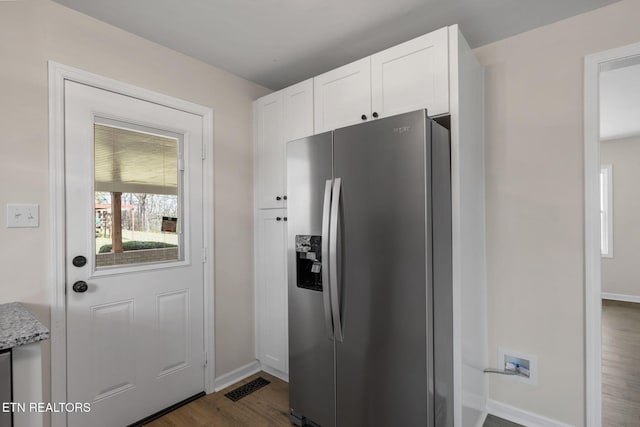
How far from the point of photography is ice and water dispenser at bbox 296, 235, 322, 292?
176 cm

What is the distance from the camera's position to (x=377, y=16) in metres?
1.82

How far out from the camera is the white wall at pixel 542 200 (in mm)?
1824

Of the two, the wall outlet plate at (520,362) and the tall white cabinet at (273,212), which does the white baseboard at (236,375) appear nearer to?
the tall white cabinet at (273,212)

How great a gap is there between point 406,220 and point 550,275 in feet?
3.95

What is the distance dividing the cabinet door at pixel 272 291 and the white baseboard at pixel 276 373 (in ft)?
0.21

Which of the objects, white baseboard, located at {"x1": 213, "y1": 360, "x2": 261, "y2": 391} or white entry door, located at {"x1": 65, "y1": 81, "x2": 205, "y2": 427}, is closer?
white entry door, located at {"x1": 65, "y1": 81, "x2": 205, "y2": 427}

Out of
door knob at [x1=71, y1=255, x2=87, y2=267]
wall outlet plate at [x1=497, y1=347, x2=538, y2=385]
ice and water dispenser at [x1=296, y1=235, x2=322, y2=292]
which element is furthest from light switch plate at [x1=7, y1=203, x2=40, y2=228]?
wall outlet plate at [x1=497, y1=347, x2=538, y2=385]

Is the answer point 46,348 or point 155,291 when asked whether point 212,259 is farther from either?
point 46,348

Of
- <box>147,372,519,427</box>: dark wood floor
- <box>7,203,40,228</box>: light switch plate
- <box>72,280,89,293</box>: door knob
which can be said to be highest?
<box>7,203,40,228</box>: light switch plate

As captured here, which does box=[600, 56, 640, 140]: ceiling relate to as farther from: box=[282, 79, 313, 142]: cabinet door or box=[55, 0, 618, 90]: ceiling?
box=[282, 79, 313, 142]: cabinet door

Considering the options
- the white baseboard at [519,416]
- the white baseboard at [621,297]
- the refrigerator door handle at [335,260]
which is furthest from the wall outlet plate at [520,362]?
the white baseboard at [621,297]

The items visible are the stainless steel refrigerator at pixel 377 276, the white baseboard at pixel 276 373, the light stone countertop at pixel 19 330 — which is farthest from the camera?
the white baseboard at pixel 276 373

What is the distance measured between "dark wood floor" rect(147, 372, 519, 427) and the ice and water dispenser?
94cm

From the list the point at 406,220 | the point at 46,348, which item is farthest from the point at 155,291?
the point at 406,220
